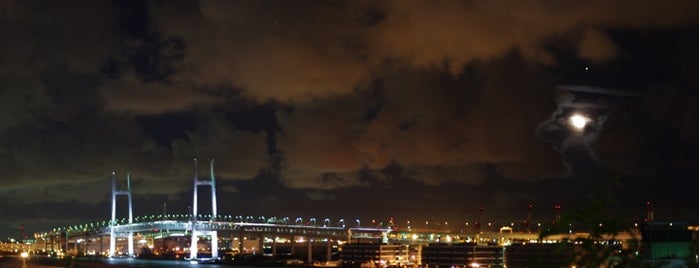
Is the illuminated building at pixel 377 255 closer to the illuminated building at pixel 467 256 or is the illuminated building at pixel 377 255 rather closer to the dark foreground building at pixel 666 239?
the illuminated building at pixel 467 256

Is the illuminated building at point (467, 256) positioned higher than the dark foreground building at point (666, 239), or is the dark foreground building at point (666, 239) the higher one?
the dark foreground building at point (666, 239)

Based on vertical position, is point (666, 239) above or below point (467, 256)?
above

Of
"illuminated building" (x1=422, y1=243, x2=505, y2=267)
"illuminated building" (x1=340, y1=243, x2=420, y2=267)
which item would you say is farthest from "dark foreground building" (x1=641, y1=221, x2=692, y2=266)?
"illuminated building" (x1=340, y1=243, x2=420, y2=267)

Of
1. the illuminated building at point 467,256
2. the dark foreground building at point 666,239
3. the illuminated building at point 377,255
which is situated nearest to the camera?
the dark foreground building at point 666,239

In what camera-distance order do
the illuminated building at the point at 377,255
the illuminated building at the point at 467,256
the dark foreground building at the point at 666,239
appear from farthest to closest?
the illuminated building at the point at 377,255 → the illuminated building at the point at 467,256 → the dark foreground building at the point at 666,239

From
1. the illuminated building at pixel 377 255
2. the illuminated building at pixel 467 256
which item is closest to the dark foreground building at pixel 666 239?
the illuminated building at pixel 467 256

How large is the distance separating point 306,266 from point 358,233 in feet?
77.6

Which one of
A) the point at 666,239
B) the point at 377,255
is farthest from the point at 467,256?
the point at 666,239

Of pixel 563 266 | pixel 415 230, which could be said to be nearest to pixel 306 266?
pixel 415 230

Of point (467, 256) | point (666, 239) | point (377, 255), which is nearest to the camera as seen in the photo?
point (666, 239)

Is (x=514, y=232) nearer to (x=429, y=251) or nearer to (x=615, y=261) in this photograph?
(x=429, y=251)

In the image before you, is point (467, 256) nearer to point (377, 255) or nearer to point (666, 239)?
point (377, 255)

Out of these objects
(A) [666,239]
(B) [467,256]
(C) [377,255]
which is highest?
(A) [666,239]

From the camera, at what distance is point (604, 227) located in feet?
33.2
